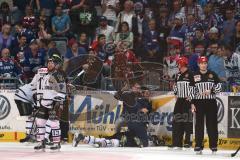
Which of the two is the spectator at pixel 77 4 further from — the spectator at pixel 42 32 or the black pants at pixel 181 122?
the black pants at pixel 181 122

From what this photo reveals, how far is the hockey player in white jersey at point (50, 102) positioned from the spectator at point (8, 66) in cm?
354

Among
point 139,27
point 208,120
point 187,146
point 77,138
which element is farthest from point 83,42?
point 208,120

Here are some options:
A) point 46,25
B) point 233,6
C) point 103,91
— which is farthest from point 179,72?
point 46,25

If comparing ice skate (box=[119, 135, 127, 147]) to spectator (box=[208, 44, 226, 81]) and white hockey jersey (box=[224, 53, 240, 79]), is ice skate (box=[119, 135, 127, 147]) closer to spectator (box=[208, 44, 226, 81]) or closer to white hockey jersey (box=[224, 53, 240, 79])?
spectator (box=[208, 44, 226, 81])

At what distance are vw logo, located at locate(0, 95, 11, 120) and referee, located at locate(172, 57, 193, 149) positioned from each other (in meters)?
4.82

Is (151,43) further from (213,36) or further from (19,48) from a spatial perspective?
(19,48)

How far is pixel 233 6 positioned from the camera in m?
19.5

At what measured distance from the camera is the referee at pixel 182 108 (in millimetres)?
15547

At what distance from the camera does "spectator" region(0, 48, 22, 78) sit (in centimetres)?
1864

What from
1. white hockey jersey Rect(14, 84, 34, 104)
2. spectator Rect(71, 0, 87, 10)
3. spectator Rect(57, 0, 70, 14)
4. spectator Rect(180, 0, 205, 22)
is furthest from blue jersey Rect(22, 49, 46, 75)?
spectator Rect(180, 0, 205, 22)

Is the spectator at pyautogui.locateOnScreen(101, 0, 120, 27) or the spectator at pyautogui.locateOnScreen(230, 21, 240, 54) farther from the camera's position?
the spectator at pyautogui.locateOnScreen(101, 0, 120, 27)

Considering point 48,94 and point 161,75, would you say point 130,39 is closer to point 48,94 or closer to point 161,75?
point 161,75

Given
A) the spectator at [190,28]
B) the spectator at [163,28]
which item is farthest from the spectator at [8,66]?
the spectator at [190,28]

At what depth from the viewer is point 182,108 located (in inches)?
626
